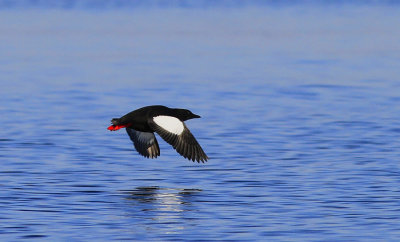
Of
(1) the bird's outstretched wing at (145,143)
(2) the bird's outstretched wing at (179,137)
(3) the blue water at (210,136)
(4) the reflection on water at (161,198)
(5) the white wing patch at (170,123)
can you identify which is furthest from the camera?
(1) the bird's outstretched wing at (145,143)

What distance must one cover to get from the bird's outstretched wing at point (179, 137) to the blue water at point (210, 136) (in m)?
0.42

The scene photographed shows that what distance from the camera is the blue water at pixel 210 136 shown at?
12055mm

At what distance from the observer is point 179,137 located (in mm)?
14531

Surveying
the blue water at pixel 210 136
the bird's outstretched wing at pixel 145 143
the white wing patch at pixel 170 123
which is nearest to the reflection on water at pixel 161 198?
the blue water at pixel 210 136

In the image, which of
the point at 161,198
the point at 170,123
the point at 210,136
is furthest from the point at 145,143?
Result: the point at 210,136

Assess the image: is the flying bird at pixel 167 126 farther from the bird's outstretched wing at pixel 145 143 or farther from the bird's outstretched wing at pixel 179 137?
the bird's outstretched wing at pixel 145 143

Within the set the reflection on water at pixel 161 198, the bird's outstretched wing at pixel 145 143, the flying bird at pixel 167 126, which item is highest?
the flying bird at pixel 167 126

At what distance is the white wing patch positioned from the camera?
14594 mm

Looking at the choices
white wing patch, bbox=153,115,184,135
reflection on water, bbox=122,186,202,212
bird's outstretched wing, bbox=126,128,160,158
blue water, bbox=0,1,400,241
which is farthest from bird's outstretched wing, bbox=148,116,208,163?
bird's outstretched wing, bbox=126,128,160,158

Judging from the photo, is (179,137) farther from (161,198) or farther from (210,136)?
(210,136)

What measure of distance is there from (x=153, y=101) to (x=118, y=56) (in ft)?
36.6

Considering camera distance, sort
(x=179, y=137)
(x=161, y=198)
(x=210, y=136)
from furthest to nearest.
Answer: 1. (x=210, y=136)
2. (x=179, y=137)
3. (x=161, y=198)

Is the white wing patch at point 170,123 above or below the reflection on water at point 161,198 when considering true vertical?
above

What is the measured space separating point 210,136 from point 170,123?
461cm
